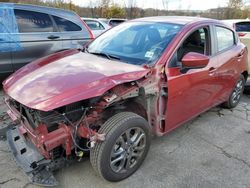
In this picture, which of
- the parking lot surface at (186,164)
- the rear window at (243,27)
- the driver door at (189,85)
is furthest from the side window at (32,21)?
the rear window at (243,27)

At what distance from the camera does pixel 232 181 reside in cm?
269

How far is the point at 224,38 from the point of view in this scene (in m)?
3.90

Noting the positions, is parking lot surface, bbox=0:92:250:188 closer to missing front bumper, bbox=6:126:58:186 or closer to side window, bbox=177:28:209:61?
missing front bumper, bbox=6:126:58:186

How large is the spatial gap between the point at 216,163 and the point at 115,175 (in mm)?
1298

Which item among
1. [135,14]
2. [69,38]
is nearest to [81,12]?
[135,14]

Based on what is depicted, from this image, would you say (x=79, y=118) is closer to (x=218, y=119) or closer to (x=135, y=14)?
(x=218, y=119)

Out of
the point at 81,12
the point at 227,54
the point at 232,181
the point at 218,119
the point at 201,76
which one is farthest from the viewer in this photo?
the point at 81,12

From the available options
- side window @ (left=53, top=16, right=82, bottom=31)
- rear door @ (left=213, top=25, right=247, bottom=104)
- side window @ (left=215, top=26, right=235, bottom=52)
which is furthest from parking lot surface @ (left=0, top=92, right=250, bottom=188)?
side window @ (left=53, top=16, right=82, bottom=31)

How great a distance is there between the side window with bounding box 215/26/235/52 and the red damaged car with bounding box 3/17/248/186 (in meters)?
0.06

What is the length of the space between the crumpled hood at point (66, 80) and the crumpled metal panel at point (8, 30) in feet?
6.69

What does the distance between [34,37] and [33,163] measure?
3278mm

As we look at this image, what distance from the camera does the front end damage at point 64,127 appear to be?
7.27 feet

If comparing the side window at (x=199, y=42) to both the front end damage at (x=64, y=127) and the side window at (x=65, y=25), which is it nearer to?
the front end damage at (x=64, y=127)

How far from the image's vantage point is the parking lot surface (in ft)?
8.50
